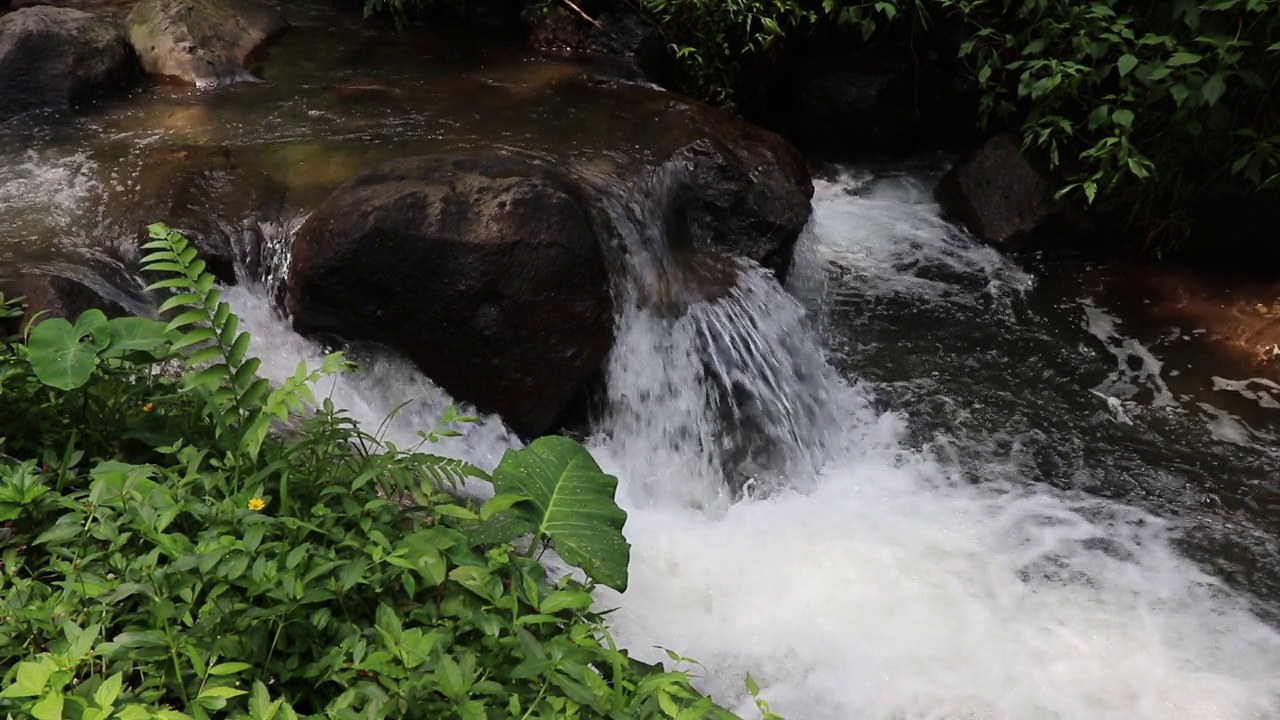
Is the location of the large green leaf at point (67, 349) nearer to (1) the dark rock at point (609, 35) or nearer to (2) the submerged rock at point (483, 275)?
(2) the submerged rock at point (483, 275)

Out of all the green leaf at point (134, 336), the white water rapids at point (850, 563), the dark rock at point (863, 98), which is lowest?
the white water rapids at point (850, 563)

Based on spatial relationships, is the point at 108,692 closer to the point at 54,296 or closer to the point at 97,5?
the point at 54,296

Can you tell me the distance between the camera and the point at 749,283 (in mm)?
4848

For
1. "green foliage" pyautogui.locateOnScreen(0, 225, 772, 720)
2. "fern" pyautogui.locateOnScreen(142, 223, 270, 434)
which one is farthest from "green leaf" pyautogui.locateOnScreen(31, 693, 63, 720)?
"fern" pyautogui.locateOnScreen(142, 223, 270, 434)

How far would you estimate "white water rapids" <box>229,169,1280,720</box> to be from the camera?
3.23m

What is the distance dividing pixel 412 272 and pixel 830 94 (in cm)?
399

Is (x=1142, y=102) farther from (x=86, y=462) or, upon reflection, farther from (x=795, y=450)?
(x=86, y=462)

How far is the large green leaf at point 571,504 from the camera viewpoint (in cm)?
223

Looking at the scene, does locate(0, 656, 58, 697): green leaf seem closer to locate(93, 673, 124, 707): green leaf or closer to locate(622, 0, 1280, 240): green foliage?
locate(93, 673, 124, 707): green leaf

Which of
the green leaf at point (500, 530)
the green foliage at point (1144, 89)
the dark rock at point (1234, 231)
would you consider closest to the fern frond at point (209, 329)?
the green leaf at point (500, 530)

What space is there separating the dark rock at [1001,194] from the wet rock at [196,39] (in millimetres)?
4702

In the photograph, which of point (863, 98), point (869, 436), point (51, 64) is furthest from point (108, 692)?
point (863, 98)

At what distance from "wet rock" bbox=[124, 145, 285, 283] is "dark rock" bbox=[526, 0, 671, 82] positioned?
2.73 m

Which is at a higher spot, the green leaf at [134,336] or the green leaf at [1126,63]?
the green leaf at [1126,63]
